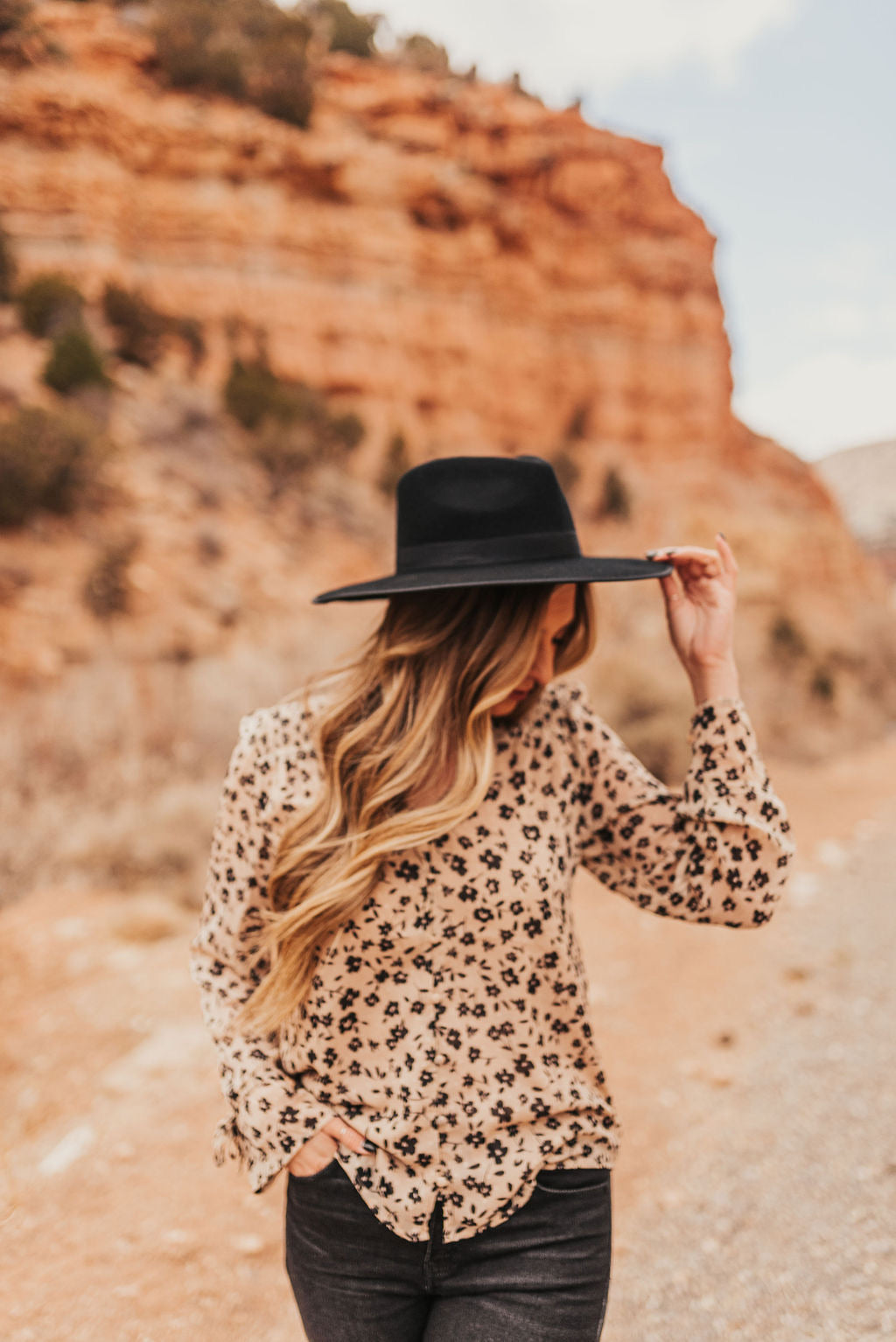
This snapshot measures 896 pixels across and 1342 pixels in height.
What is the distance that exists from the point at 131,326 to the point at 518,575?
52.5 ft

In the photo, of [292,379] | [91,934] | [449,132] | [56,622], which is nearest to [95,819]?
[91,934]

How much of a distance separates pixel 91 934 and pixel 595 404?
64.5ft

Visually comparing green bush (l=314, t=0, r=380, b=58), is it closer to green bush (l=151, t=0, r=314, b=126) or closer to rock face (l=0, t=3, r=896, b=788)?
rock face (l=0, t=3, r=896, b=788)

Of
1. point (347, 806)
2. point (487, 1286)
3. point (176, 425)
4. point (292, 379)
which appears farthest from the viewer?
point (292, 379)

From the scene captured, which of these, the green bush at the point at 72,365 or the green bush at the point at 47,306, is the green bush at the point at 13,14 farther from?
the green bush at the point at 72,365

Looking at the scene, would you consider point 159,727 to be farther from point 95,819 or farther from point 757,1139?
point 757,1139

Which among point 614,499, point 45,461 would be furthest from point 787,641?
point 45,461

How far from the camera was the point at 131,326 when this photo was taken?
49.7 feet

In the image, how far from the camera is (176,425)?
45.2 ft

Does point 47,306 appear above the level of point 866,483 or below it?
below

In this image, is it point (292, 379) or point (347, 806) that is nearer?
point (347, 806)

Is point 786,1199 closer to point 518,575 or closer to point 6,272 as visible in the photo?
point 518,575

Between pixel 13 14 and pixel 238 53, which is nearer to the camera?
pixel 13 14

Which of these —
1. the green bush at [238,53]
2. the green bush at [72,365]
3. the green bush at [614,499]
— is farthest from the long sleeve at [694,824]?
the green bush at [238,53]
